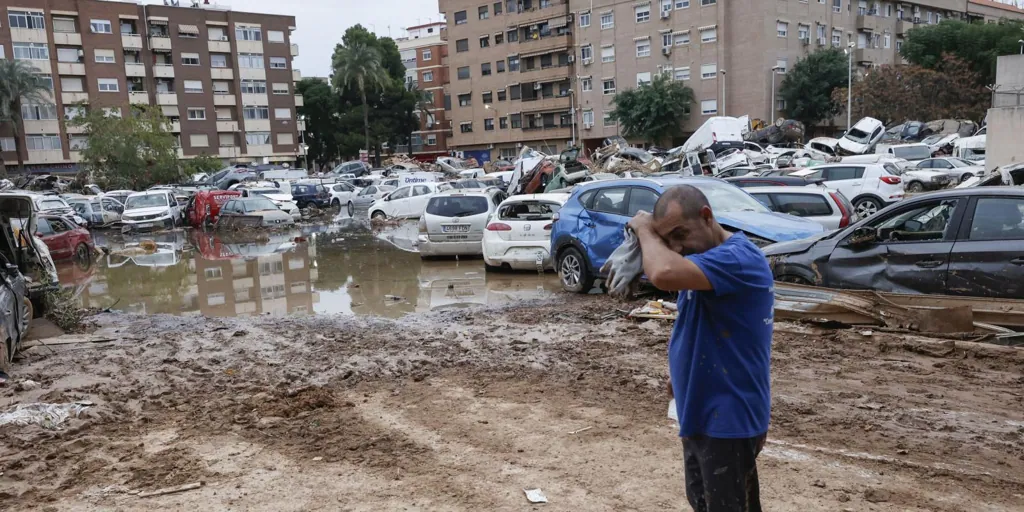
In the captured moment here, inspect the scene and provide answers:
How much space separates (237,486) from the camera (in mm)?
4711

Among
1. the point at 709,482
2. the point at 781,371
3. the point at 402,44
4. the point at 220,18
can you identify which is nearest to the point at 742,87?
the point at 220,18

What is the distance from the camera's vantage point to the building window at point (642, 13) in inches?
2450

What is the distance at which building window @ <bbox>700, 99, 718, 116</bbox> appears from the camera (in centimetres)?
5959

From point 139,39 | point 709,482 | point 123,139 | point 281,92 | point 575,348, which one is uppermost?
point 139,39

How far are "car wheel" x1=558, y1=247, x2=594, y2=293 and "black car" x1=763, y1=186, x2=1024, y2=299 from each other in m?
3.54

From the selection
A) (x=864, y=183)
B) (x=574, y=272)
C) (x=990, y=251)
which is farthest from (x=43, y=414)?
(x=864, y=183)

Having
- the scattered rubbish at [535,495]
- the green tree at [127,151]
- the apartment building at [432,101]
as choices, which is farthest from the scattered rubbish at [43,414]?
the apartment building at [432,101]

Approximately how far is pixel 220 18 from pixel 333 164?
20235 millimetres

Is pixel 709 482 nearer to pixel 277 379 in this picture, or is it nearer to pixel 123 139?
pixel 277 379

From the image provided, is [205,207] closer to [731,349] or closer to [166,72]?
[731,349]

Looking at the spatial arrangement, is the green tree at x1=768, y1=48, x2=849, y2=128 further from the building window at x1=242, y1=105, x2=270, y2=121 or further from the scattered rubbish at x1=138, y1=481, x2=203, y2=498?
the scattered rubbish at x1=138, y1=481, x2=203, y2=498

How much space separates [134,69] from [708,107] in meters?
52.7

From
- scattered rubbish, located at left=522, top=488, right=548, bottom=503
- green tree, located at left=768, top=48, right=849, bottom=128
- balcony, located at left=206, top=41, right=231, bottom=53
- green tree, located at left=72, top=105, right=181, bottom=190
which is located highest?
balcony, located at left=206, top=41, right=231, bottom=53

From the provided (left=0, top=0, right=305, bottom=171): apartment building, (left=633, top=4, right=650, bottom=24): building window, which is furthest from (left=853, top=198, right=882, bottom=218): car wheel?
(left=0, top=0, right=305, bottom=171): apartment building
